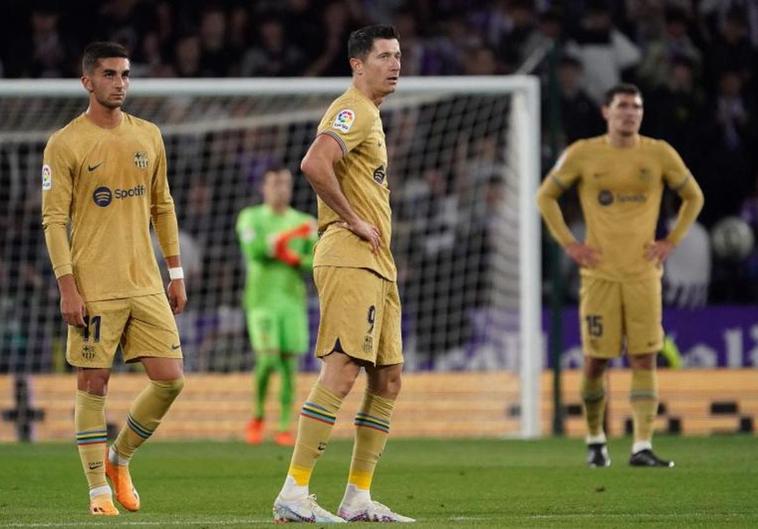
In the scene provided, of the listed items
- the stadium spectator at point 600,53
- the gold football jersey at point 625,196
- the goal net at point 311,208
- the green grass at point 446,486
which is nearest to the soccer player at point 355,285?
the green grass at point 446,486

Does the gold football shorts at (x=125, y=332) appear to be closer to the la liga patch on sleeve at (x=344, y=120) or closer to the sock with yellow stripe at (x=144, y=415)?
the sock with yellow stripe at (x=144, y=415)

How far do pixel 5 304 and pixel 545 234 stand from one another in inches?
209

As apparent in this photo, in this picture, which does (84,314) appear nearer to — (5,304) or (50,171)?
(50,171)

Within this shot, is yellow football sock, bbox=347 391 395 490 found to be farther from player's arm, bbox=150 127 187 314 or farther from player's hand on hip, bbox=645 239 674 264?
player's hand on hip, bbox=645 239 674 264

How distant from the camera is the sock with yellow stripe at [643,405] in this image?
34.9ft

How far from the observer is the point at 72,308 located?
7531mm

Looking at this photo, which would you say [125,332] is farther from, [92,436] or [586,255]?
[586,255]

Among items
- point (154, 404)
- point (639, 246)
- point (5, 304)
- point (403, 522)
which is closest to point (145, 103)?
point (5, 304)

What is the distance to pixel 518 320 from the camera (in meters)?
15.5

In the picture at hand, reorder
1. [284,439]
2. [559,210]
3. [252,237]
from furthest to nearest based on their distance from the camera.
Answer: [252,237]
[284,439]
[559,210]

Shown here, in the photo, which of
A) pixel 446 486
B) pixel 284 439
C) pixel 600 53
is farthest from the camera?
pixel 600 53

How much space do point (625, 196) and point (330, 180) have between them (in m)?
4.24

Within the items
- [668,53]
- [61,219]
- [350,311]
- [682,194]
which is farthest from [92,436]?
[668,53]

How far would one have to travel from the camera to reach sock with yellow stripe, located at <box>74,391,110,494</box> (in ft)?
25.1
